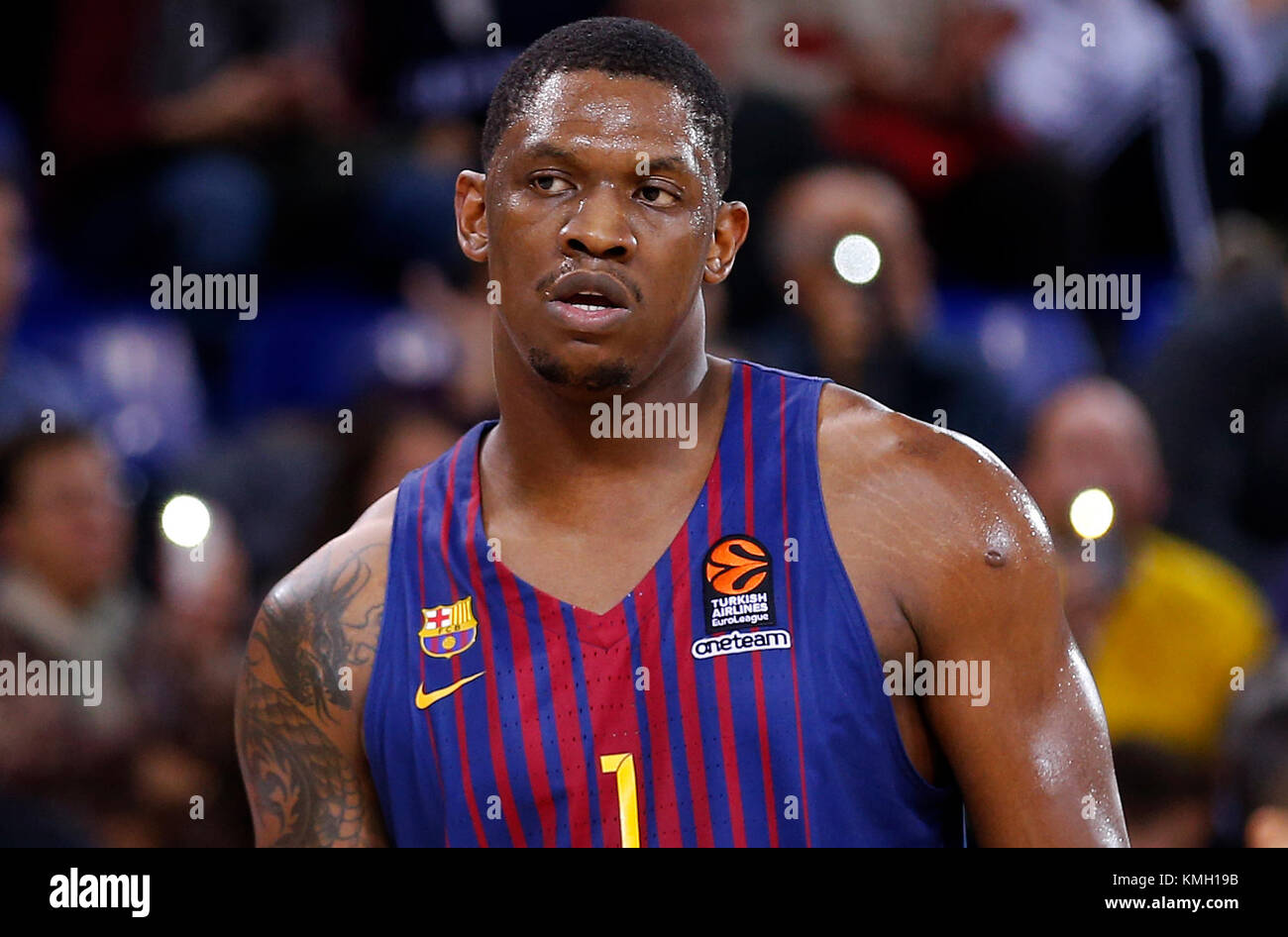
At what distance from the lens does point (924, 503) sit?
2.61m

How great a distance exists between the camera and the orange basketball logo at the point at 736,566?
2664mm

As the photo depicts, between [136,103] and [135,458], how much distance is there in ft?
4.17

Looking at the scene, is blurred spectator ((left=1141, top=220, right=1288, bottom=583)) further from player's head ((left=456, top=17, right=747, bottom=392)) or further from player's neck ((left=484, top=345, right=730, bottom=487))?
player's head ((left=456, top=17, right=747, bottom=392))

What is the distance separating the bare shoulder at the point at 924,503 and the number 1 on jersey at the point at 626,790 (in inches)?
18.1

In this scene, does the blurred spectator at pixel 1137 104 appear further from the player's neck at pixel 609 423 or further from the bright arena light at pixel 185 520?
the player's neck at pixel 609 423

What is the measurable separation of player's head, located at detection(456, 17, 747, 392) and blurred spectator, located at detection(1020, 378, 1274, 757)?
2111 millimetres

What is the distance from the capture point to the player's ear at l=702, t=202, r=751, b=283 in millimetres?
2842

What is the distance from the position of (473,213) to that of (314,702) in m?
0.86

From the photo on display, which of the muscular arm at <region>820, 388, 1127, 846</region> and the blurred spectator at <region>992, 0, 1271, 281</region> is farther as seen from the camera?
the blurred spectator at <region>992, 0, 1271, 281</region>

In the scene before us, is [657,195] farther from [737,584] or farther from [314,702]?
[314,702]

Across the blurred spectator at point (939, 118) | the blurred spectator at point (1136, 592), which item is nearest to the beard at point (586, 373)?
the blurred spectator at point (1136, 592)

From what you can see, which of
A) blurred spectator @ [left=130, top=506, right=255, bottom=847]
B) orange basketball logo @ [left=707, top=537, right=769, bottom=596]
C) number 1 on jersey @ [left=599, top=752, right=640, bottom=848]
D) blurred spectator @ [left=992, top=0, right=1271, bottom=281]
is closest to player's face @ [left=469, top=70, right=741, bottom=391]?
orange basketball logo @ [left=707, top=537, right=769, bottom=596]

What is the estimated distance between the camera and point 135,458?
16.2 ft

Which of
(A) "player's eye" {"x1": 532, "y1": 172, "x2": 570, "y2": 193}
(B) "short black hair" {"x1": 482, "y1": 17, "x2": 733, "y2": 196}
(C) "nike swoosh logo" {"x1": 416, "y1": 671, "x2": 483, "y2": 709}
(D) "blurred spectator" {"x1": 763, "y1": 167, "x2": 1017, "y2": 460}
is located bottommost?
(C) "nike swoosh logo" {"x1": 416, "y1": 671, "x2": 483, "y2": 709}
